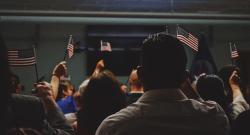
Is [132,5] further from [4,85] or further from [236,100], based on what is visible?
[4,85]

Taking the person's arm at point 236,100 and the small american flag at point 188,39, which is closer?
the person's arm at point 236,100

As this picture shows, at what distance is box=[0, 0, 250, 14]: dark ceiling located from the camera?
28.9ft

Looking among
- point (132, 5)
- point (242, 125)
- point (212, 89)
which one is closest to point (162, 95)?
point (242, 125)

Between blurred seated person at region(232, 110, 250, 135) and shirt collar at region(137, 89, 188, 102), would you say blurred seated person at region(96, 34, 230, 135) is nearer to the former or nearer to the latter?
shirt collar at region(137, 89, 188, 102)

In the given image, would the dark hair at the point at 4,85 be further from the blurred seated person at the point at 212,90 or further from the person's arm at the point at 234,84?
the person's arm at the point at 234,84

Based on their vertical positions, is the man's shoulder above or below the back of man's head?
below

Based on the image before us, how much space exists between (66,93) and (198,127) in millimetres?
3774

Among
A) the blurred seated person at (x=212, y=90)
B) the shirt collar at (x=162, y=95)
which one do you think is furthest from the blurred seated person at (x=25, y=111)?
the blurred seated person at (x=212, y=90)

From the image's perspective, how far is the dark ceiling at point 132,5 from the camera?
8.82 meters

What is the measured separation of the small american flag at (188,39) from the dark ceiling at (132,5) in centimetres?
335

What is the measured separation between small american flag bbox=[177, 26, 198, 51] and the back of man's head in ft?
11.5

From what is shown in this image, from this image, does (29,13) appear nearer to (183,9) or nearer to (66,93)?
(183,9)

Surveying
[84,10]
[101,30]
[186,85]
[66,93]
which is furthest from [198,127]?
[101,30]

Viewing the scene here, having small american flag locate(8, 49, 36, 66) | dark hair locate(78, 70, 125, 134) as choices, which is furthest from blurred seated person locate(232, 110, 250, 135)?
small american flag locate(8, 49, 36, 66)
